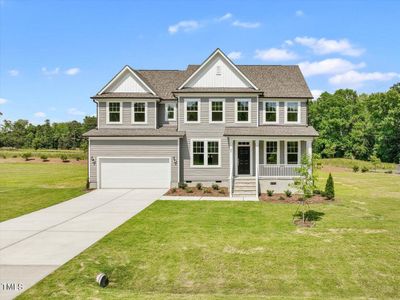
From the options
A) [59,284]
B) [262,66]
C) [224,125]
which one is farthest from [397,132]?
[59,284]

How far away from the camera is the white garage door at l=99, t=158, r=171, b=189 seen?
2409 cm

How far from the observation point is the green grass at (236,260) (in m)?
7.97

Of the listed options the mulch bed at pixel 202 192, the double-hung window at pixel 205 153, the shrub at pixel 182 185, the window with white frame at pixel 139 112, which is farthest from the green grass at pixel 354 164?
the window with white frame at pixel 139 112

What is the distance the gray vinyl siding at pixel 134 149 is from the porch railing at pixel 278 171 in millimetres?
6421

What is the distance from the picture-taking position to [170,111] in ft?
83.6

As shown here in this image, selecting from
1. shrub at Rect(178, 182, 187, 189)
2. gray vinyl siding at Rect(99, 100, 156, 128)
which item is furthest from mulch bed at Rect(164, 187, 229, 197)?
gray vinyl siding at Rect(99, 100, 156, 128)

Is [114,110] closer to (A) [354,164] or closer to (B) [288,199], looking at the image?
(B) [288,199]

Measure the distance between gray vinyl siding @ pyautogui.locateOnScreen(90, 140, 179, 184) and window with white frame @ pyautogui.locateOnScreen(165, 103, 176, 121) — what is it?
8.24ft

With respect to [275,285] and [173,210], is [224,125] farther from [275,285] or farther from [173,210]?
[275,285]

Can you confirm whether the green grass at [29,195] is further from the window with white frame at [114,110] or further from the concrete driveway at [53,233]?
the window with white frame at [114,110]

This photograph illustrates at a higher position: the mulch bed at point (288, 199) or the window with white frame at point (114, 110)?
the window with white frame at point (114, 110)

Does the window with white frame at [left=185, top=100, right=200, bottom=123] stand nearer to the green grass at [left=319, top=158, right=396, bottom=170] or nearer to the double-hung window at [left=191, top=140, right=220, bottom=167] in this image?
the double-hung window at [left=191, top=140, right=220, bottom=167]

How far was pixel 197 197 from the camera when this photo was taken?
813 inches

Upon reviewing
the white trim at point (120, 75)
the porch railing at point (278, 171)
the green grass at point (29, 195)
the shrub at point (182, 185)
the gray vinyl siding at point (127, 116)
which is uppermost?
the white trim at point (120, 75)
